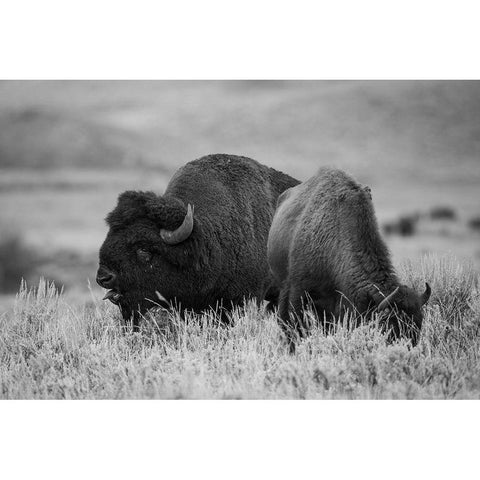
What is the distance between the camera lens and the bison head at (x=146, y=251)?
21.7 feet

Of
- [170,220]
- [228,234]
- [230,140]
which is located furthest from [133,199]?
[230,140]

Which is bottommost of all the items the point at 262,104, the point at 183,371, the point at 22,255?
the point at 183,371

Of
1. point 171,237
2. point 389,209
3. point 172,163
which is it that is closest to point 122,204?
point 171,237

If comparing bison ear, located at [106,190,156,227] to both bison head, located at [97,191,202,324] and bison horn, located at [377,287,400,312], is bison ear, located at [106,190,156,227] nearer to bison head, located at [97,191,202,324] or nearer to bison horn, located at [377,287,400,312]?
bison head, located at [97,191,202,324]

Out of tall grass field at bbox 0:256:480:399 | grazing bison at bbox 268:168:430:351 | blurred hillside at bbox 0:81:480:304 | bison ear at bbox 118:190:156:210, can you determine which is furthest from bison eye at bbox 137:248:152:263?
grazing bison at bbox 268:168:430:351

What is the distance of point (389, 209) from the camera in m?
7.10

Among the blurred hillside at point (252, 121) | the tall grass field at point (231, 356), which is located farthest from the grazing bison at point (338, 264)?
the blurred hillside at point (252, 121)

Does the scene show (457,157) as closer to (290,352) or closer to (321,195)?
(321,195)

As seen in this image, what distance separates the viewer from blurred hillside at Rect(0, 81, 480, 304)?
681cm

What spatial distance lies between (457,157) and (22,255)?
3.89 meters

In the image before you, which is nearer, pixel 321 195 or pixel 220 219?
pixel 321 195

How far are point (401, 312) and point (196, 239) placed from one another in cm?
221

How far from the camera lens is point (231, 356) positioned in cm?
604

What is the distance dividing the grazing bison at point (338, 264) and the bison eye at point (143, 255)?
3.71 ft
